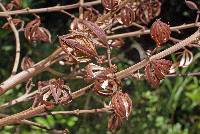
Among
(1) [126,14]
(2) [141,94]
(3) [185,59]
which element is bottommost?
(2) [141,94]

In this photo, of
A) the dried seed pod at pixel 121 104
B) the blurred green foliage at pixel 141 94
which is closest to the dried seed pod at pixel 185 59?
the dried seed pod at pixel 121 104

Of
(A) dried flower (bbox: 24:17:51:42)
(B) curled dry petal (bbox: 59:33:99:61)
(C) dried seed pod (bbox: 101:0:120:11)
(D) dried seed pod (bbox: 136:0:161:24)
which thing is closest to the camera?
(B) curled dry petal (bbox: 59:33:99:61)

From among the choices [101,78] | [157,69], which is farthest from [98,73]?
[157,69]

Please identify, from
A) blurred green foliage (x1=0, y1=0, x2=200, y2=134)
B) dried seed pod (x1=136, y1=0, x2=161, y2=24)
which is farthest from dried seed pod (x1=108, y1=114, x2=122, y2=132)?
blurred green foliage (x1=0, y1=0, x2=200, y2=134)

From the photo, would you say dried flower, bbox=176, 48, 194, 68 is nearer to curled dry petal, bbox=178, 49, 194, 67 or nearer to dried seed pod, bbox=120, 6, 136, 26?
curled dry petal, bbox=178, 49, 194, 67

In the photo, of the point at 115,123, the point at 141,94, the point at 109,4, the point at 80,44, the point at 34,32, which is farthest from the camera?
the point at 141,94

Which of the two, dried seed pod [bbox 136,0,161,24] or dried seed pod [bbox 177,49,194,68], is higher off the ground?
dried seed pod [bbox 136,0,161,24]

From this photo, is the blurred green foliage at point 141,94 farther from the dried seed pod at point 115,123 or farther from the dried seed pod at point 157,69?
the dried seed pod at point 157,69

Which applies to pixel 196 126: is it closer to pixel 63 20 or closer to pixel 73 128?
pixel 73 128

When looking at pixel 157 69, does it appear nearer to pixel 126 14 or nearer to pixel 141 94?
pixel 126 14
